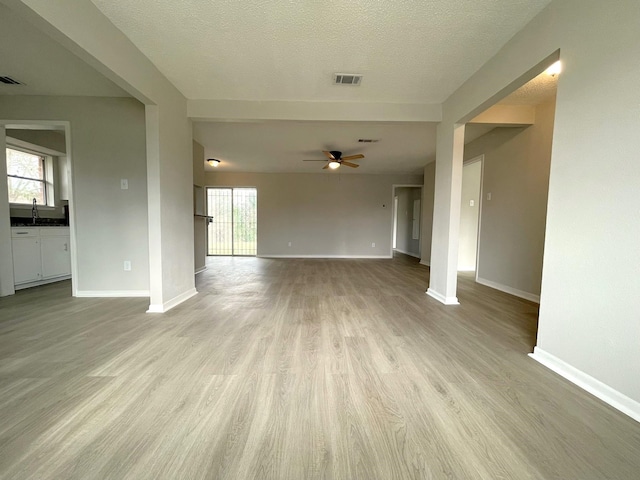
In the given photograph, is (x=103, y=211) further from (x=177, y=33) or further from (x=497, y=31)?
(x=497, y=31)

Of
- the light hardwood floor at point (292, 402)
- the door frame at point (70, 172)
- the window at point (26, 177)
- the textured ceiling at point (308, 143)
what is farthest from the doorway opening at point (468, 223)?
the window at point (26, 177)

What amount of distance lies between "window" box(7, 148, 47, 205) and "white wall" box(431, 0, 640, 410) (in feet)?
22.3

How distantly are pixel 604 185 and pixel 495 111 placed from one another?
252 cm

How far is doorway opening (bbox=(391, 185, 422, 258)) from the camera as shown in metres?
8.08

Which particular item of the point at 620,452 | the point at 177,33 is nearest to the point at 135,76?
the point at 177,33

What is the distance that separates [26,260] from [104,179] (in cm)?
181

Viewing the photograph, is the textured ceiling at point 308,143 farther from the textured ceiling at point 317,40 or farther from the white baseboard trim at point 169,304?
the white baseboard trim at point 169,304

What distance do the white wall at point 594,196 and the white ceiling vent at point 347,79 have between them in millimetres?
1455

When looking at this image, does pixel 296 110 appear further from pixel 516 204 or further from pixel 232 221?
pixel 232 221

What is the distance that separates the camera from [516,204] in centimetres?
373

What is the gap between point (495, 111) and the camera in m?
3.40

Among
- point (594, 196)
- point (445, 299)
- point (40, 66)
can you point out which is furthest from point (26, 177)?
point (594, 196)

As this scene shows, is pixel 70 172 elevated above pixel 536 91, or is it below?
below

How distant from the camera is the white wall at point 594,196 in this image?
1329 millimetres
